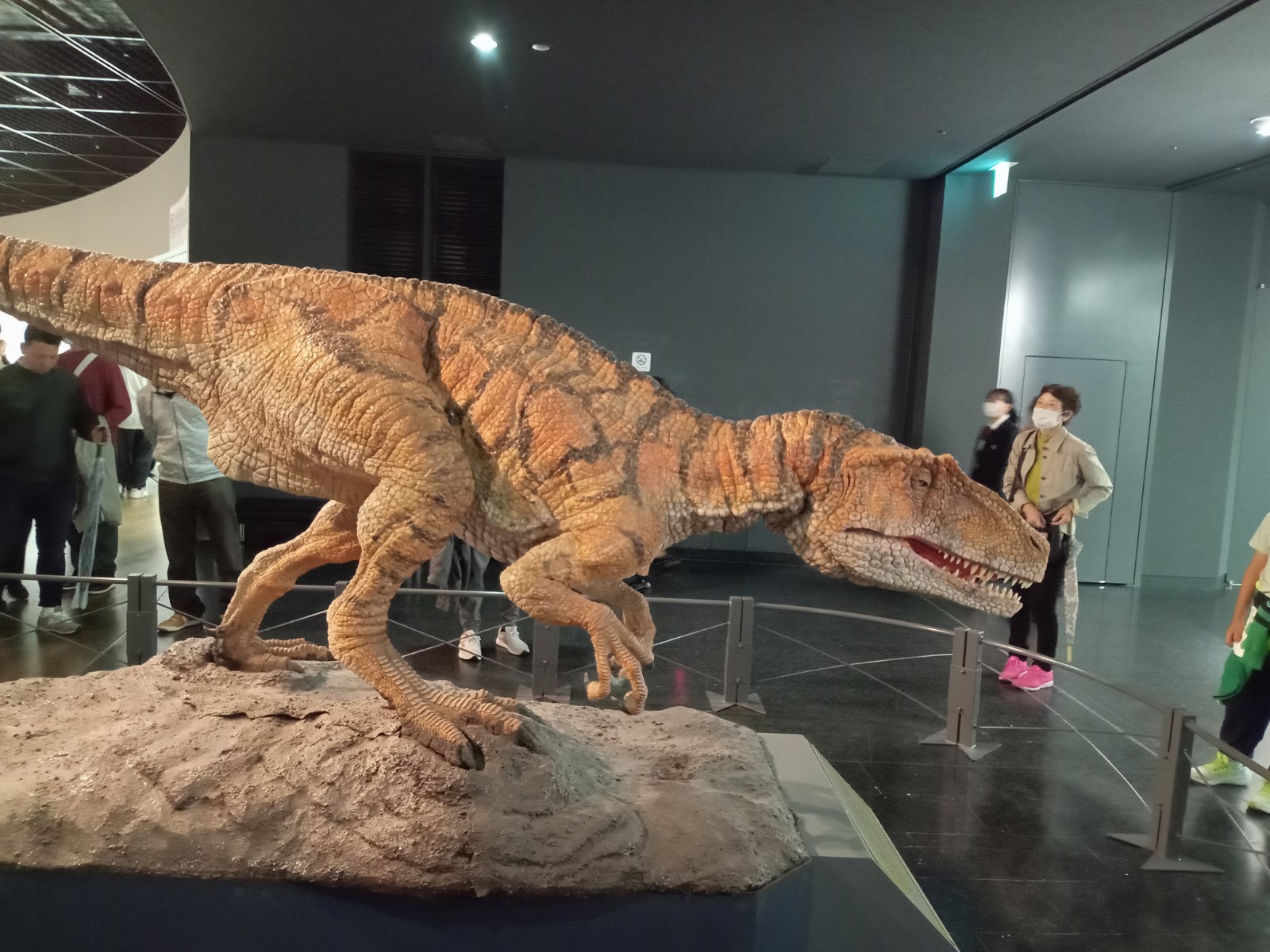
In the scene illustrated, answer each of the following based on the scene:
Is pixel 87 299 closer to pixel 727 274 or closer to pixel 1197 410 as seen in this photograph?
pixel 727 274

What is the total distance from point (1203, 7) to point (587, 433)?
11.2 feet

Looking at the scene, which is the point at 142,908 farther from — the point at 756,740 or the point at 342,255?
the point at 342,255

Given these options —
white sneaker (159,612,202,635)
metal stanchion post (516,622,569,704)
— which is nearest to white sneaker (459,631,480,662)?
metal stanchion post (516,622,569,704)

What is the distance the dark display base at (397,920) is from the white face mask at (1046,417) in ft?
10.1

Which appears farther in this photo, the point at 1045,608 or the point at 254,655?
the point at 1045,608

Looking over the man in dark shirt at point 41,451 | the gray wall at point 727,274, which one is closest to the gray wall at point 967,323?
the gray wall at point 727,274

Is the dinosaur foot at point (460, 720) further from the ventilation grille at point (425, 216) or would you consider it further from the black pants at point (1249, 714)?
the ventilation grille at point (425, 216)

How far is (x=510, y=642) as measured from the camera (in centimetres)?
499

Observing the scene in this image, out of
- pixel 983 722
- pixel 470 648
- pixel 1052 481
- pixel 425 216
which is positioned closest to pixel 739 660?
pixel 983 722

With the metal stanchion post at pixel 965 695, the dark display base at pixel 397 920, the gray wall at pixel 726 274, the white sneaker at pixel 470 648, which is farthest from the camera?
the gray wall at pixel 726 274

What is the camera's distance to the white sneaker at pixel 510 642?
196 inches

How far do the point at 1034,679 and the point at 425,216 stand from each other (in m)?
4.74

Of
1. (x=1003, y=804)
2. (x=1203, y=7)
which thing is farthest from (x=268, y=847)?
(x=1203, y=7)

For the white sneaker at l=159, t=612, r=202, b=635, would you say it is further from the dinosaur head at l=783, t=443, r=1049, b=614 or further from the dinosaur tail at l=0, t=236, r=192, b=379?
the dinosaur head at l=783, t=443, r=1049, b=614
